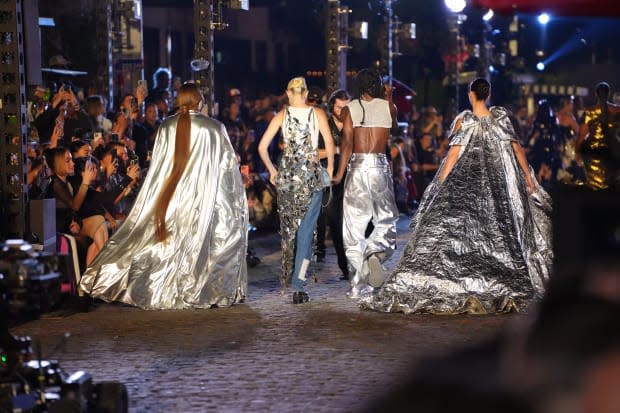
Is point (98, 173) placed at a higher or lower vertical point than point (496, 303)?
higher

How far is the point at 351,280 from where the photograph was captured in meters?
11.0

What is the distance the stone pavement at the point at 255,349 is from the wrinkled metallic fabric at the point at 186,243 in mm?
178

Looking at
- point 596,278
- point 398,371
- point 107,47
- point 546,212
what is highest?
point 107,47

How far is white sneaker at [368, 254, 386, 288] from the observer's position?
424 inches

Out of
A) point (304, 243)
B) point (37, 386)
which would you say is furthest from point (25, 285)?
point (304, 243)

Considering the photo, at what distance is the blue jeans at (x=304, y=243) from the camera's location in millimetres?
10461

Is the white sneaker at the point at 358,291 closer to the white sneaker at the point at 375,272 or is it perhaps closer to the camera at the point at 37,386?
the white sneaker at the point at 375,272

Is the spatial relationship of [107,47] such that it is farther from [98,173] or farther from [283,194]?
[283,194]

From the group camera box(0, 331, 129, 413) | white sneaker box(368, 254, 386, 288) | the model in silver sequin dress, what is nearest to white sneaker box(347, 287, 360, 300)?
white sneaker box(368, 254, 386, 288)

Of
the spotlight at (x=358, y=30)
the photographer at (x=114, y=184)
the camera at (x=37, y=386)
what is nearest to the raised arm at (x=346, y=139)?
the photographer at (x=114, y=184)

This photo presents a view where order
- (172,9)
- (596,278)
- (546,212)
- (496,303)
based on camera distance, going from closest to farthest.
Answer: (596,278) < (496,303) < (546,212) < (172,9)

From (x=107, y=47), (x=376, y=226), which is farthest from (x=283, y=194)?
(x=107, y=47)

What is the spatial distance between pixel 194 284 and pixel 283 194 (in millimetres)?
1194

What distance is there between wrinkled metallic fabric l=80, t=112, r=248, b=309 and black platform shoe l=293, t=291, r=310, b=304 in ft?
1.58
